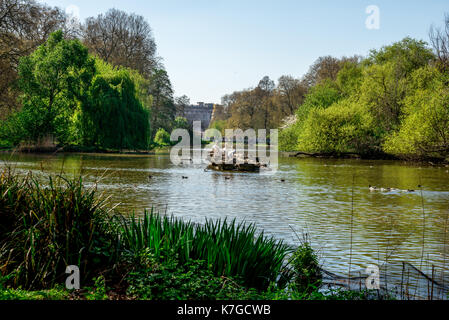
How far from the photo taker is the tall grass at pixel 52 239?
5352mm

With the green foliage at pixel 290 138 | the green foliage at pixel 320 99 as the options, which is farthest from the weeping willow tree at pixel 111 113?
the green foliage at pixel 320 99

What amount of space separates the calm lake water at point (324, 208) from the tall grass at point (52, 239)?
1.73 ft

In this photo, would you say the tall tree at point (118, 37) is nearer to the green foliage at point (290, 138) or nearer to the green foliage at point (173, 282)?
the green foliage at point (290, 138)

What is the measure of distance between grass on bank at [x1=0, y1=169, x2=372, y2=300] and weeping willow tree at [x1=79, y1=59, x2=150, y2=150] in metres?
39.5

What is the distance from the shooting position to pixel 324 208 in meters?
14.4

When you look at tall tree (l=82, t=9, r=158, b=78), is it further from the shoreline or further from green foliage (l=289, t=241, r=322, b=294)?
green foliage (l=289, t=241, r=322, b=294)

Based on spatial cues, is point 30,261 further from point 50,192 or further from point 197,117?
point 197,117

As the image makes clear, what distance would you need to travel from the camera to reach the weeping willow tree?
1767 inches

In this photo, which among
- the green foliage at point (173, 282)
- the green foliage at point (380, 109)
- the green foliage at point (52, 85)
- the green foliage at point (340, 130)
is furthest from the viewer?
the green foliage at point (340, 130)

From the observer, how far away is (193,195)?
17.2m

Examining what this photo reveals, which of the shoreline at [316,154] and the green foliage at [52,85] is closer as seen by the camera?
the shoreline at [316,154]

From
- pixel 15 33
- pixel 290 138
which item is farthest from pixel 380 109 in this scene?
pixel 15 33

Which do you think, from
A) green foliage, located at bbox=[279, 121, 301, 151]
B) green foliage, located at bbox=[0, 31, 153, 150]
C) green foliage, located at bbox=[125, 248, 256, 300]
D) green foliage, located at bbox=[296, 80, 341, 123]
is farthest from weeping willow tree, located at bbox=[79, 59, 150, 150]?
green foliage, located at bbox=[125, 248, 256, 300]

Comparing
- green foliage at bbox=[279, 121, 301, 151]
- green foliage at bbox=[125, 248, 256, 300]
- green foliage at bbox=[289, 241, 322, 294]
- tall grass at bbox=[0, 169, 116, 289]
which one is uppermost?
green foliage at bbox=[279, 121, 301, 151]
